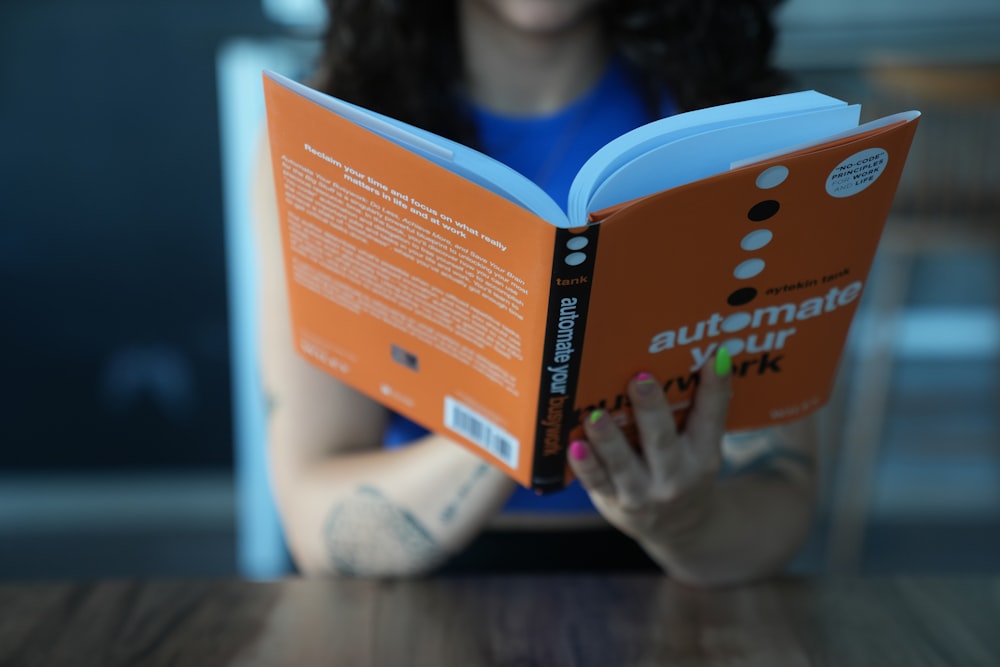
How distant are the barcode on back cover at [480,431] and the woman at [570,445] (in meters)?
0.04

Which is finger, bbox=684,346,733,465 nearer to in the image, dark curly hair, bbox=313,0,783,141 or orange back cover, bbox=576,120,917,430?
orange back cover, bbox=576,120,917,430

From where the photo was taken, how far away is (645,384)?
2.18 ft

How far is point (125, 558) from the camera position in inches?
80.6

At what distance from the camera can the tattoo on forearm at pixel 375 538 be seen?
33.9 inches

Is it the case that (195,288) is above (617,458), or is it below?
below

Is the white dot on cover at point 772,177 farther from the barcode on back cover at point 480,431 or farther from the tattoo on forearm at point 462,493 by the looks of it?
the tattoo on forearm at point 462,493

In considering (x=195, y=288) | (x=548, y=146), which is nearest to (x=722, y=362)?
(x=548, y=146)

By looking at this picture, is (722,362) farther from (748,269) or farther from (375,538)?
(375,538)

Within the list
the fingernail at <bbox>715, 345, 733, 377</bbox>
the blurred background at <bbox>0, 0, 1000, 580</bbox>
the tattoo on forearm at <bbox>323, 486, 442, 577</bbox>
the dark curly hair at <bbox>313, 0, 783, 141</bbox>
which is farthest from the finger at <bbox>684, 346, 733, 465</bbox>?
the blurred background at <bbox>0, 0, 1000, 580</bbox>

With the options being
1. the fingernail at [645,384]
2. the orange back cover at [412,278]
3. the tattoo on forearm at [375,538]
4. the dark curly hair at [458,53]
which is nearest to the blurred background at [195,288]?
the dark curly hair at [458,53]

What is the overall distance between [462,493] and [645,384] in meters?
0.26

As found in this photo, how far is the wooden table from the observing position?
70cm

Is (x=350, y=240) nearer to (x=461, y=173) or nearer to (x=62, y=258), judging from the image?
(x=461, y=173)

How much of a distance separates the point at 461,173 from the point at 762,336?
0.80ft
